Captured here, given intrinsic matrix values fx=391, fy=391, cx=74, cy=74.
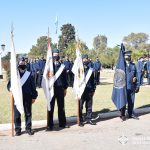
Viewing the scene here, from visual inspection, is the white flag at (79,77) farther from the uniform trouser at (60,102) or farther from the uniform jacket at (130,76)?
the uniform jacket at (130,76)

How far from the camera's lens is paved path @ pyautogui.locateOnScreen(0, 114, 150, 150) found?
334 inches

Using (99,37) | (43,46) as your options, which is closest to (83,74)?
(43,46)

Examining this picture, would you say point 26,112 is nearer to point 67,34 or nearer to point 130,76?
point 130,76

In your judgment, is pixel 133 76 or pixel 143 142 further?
pixel 133 76

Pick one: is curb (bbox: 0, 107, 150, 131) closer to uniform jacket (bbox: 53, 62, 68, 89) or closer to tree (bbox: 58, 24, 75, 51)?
uniform jacket (bbox: 53, 62, 68, 89)

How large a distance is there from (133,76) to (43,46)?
122 meters

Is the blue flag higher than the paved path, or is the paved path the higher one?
the blue flag

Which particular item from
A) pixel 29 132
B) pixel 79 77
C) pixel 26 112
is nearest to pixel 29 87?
pixel 26 112

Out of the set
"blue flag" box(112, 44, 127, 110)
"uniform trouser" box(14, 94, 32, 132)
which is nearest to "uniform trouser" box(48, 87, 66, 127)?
"uniform trouser" box(14, 94, 32, 132)

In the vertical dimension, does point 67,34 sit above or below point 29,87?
above

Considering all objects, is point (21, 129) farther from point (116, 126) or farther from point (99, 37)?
point (99, 37)

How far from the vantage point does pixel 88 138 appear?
30.4 ft

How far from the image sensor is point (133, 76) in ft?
39.2

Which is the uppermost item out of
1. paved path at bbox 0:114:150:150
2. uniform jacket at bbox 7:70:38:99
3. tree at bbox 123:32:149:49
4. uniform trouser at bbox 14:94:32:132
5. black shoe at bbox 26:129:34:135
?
tree at bbox 123:32:149:49
